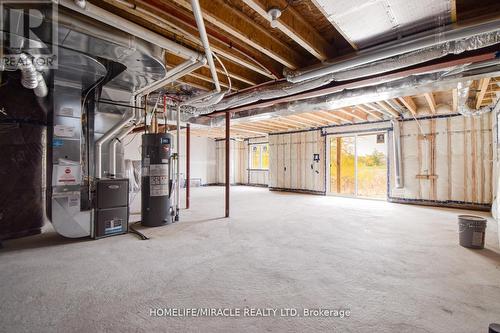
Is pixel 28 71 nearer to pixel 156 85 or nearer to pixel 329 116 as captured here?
pixel 156 85

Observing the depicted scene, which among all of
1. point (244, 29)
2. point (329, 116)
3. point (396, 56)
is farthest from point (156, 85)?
point (329, 116)

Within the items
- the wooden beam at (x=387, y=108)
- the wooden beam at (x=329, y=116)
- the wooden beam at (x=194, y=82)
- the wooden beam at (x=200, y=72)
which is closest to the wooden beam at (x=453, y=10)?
the wooden beam at (x=200, y=72)

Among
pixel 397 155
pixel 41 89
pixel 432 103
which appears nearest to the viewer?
pixel 41 89

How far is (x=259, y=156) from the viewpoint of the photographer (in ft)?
34.1

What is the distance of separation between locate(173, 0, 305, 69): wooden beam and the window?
720 cm

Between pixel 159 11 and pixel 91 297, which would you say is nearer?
pixel 91 297

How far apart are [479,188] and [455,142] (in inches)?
45.0

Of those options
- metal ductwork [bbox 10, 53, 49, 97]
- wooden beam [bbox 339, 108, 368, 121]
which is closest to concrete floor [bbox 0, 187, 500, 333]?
metal ductwork [bbox 10, 53, 49, 97]

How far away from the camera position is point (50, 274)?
7.06ft

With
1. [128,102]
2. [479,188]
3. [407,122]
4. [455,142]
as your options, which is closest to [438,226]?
[479,188]

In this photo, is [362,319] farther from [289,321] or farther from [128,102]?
[128,102]

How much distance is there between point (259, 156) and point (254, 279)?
846 cm

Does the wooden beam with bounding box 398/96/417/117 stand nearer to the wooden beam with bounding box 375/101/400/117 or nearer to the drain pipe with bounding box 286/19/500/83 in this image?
the wooden beam with bounding box 375/101/400/117

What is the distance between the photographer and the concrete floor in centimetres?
152
